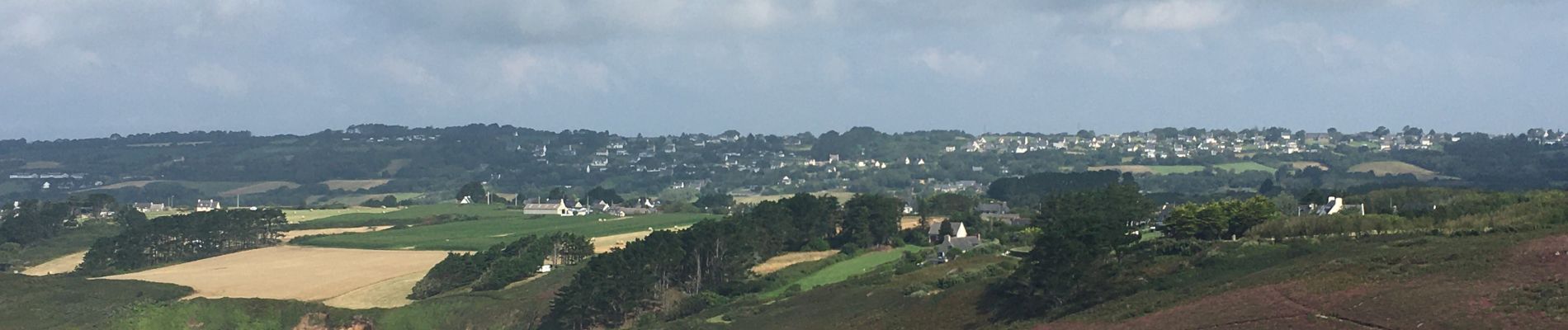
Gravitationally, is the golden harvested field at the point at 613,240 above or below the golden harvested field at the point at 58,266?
above

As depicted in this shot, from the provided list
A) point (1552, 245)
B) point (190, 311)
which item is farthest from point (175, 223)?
point (1552, 245)

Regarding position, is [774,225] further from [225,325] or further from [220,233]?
[220,233]

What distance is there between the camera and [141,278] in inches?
3733

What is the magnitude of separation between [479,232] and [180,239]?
20225mm

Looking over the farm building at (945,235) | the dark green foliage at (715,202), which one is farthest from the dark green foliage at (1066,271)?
the dark green foliage at (715,202)

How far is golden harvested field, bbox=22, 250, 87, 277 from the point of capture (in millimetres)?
106312

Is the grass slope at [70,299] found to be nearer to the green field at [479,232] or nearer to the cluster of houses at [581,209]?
the green field at [479,232]

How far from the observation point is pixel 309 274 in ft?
308

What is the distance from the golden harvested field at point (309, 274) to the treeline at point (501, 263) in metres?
1.65

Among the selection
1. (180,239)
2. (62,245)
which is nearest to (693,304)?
(180,239)

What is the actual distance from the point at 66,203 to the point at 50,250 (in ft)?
59.7

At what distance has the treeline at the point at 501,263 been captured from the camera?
278 feet

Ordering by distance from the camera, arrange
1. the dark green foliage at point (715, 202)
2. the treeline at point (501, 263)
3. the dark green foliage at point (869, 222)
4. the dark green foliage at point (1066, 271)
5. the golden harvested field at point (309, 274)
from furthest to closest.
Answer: the dark green foliage at point (715, 202) < the dark green foliage at point (869, 222) < the treeline at point (501, 263) < the golden harvested field at point (309, 274) < the dark green foliage at point (1066, 271)

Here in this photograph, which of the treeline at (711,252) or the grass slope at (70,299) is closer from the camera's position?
the treeline at (711,252)
